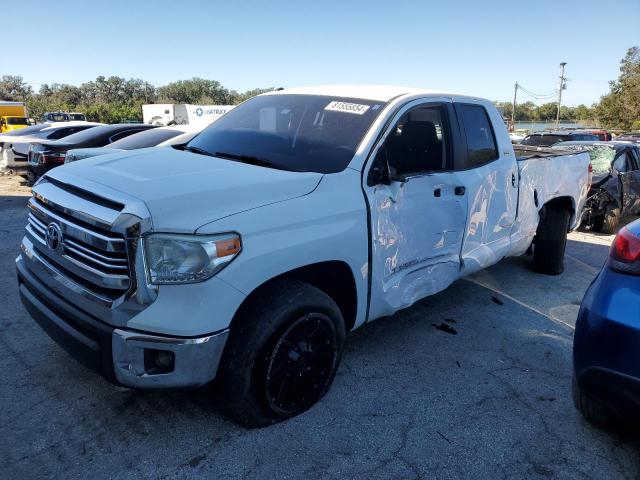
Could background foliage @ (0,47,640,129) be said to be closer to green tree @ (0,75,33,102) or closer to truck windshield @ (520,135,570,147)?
green tree @ (0,75,33,102)

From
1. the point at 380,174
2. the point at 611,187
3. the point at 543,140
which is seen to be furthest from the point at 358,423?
the point at 543,140

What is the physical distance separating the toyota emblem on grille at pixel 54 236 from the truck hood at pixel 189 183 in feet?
0.99

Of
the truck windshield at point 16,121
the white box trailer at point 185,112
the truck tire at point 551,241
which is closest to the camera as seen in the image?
the truck tire at point 551,241

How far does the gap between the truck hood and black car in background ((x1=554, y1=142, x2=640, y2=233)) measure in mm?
7229

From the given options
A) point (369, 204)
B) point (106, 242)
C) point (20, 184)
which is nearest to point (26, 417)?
point (106, 242)

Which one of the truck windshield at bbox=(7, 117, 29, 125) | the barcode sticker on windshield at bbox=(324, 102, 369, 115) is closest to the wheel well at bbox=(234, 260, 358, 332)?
the barcode sticker on windshield at bbox=(324, 102, 369, 115)

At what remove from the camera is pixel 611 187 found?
334 inches

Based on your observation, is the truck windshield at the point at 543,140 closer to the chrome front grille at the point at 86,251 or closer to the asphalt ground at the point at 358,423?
the asphalt ground at the point at 358,423

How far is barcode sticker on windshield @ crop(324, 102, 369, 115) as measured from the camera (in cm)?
328

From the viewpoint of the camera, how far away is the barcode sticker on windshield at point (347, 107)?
3.28m

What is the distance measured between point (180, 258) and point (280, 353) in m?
0.77

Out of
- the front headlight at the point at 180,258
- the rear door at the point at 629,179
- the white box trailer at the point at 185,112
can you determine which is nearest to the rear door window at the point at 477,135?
the front headlight at the point at 180,258

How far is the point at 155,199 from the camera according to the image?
88.8 inches

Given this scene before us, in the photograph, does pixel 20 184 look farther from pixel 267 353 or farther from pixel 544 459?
pixel 544 459
